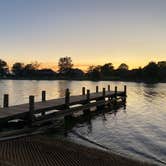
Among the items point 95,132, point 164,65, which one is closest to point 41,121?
point 95,132

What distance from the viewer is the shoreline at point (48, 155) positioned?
11.4m

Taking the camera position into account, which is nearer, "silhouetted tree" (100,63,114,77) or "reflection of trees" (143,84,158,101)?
"reflection of trees" (143,84,158,101)

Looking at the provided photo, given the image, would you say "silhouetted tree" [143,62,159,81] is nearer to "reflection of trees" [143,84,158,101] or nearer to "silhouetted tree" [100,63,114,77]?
"silhouetted tree" [100,63,114,77]

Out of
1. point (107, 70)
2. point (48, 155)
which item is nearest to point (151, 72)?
point (107, 70)

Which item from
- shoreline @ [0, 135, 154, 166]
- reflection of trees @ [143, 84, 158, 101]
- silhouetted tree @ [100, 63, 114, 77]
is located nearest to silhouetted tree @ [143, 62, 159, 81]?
silhouetted tree @ [100, 63, 114, 77]

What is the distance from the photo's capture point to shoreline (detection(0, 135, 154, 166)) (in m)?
11.4

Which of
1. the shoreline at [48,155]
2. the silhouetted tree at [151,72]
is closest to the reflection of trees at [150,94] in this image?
the shoreline at [48,155]

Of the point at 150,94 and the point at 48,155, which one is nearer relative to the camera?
the point at 48,155

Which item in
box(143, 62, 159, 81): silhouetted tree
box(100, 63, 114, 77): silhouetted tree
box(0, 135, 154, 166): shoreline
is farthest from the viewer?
box(100, 63, 114, 77): silhouetted tree

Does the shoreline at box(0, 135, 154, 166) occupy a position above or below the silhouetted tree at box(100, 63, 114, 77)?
below

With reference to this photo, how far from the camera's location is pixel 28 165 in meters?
10.8

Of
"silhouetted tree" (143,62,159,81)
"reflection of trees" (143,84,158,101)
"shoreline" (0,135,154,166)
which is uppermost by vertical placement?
"silhouetted tree" (143,62,159,81)

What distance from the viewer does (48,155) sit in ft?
41.7

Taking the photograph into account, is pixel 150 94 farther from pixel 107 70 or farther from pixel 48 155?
pixel 107 70
